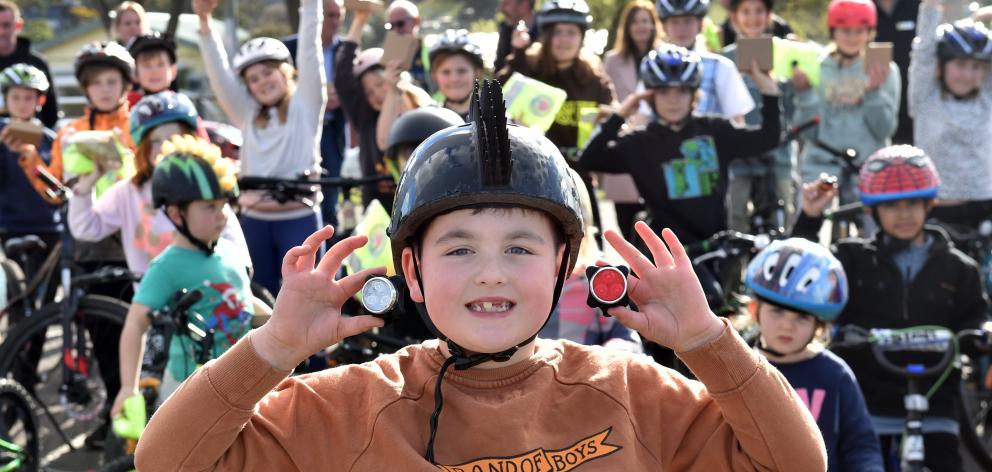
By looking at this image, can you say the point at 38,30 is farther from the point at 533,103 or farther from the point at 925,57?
the point at 533,103

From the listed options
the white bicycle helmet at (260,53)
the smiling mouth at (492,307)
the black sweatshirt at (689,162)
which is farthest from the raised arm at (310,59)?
the smiling mouth at (492,307)

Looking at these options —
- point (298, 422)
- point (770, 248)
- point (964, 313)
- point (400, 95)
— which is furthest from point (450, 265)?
point (400, 95)

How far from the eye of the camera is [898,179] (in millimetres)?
6590

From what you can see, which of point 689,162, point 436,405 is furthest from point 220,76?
point 436,405

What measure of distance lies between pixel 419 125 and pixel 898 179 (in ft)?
7.54

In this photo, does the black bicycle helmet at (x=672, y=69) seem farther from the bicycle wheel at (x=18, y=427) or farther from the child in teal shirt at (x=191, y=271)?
the bicycle wheel at (x=18, y=427)

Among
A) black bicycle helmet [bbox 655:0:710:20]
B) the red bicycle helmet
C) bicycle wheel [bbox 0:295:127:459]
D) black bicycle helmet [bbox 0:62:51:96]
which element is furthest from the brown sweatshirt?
black bicycle helmet [bbox 655:0:710:20]

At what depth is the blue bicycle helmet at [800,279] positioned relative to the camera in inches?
218

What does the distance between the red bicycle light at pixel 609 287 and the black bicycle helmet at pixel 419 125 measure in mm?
3248

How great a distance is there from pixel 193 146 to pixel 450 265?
3263mm

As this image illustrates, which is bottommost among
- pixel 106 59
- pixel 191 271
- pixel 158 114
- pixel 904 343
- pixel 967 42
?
pixel 904 343

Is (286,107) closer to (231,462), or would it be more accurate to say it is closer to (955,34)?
(955,34)

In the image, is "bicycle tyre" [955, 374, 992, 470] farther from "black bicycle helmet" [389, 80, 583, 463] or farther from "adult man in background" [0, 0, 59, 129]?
"adult man in background" [0, 0, 59, 129]

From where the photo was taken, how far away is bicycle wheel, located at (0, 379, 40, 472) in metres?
6.56
